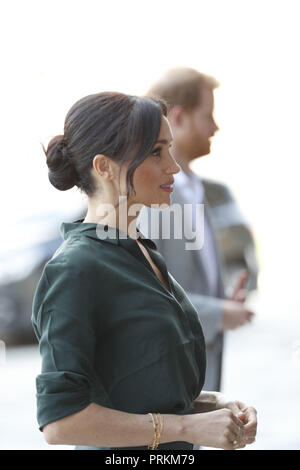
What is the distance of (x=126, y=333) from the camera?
979mm

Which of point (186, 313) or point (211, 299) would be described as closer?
point (186, 313)

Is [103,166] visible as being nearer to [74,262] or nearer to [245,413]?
[74,262]

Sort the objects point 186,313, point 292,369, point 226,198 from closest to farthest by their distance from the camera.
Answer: point 186,313 → point 226,198 → point 292,369

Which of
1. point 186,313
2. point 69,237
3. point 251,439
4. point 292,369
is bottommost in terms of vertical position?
point 292,369

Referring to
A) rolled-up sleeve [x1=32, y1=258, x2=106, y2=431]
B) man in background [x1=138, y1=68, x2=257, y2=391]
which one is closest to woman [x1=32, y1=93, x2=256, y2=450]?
rolled-up sleeve [x1=32, y1=258, x2=106, y2=431]

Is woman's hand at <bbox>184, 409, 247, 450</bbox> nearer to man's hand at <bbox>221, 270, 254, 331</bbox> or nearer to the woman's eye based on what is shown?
the woman's eye

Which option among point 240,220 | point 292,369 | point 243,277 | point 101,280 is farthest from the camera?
point 292,369

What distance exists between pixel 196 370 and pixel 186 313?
0.29ft

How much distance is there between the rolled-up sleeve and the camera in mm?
912

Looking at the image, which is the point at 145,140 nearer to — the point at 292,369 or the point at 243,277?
the point at 243,277

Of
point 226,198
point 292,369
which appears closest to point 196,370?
point 226,198

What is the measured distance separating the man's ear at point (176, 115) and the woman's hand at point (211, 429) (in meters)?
0.87

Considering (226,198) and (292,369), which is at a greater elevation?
(226,198)

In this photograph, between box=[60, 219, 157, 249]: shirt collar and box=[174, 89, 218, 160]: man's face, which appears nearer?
box=[60, 219, 157, 249]: shirt collar
